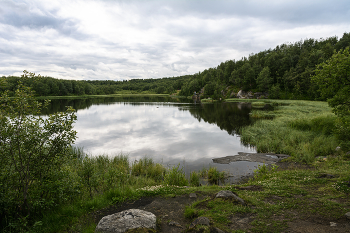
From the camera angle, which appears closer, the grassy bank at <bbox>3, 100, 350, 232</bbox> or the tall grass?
the grassy bank at <bbox>3, 100, 350, 232</bbox>

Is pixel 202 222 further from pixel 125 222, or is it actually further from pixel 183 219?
pixel 125 222

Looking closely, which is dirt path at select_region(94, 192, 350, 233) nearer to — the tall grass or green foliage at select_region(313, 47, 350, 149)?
green foliage at select_region(313, 47, 350, 149)

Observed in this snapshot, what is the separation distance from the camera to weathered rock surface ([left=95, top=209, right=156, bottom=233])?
5.49m

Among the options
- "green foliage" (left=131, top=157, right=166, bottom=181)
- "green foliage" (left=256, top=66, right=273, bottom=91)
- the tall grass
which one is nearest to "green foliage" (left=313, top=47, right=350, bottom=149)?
the tall grass

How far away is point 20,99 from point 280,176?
41.1 ft

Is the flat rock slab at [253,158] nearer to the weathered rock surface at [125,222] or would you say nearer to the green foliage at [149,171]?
the green foliage at [149,171]

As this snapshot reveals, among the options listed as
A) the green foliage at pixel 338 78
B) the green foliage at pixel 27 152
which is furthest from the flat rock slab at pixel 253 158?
the green foliage at pixel 27 152

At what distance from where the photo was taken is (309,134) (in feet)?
68.7

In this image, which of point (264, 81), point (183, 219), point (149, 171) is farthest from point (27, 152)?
point (264, 81)

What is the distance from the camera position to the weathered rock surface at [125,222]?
5.49 m

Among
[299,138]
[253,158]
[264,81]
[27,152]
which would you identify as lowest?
[253,158]

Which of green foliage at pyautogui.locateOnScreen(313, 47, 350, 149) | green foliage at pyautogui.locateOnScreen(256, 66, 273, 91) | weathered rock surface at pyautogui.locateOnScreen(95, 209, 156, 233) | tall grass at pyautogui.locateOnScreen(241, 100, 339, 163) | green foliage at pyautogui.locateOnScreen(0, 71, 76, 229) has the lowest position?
tall grass at pyautogui.locateOnScreen(241, 100, 339, 163)

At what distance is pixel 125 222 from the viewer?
5633 mm

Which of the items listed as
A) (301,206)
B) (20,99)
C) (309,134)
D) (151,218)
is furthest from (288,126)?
(20,99)
